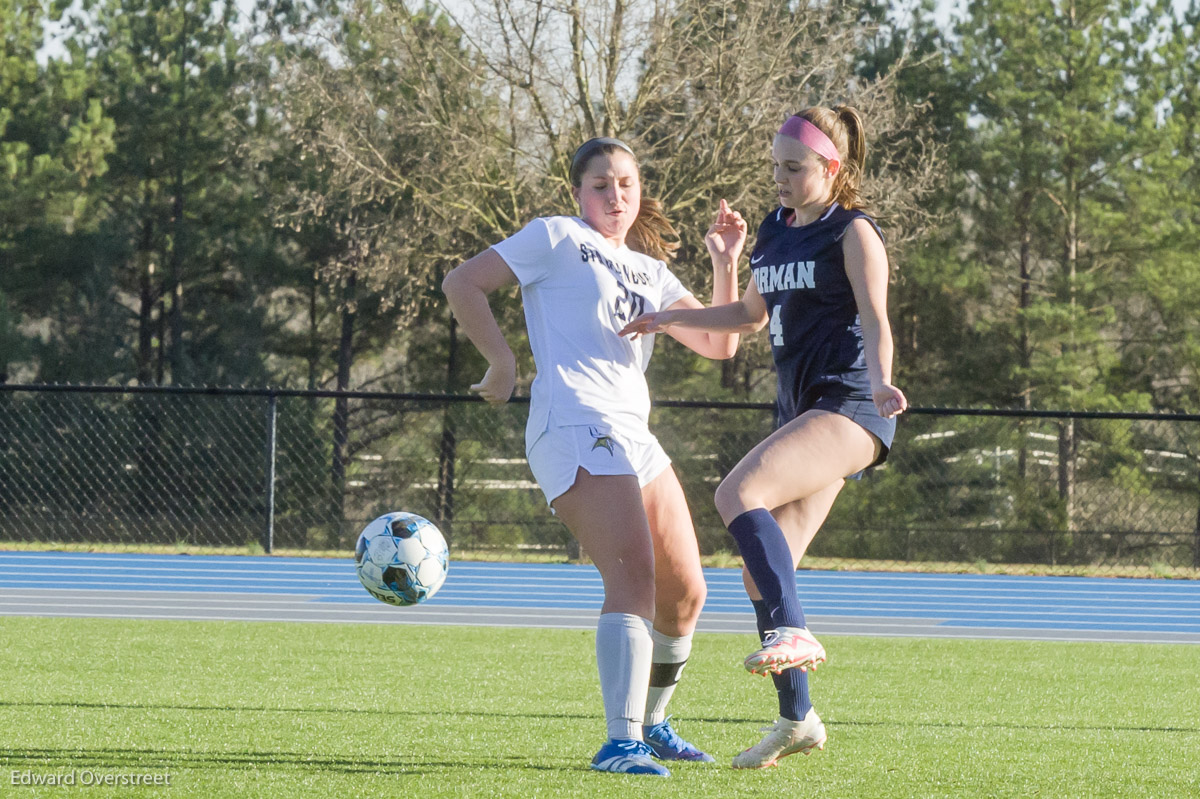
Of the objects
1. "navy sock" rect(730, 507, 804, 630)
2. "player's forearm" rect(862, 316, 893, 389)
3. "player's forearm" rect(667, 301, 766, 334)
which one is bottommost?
"navy sock" rect(730, 507, 804, 630)

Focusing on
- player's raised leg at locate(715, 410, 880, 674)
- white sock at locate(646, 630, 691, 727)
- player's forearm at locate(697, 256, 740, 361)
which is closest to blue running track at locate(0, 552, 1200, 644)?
player's forearm at locate(697, 256, 740, 361)

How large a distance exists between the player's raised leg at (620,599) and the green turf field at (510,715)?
14 cm

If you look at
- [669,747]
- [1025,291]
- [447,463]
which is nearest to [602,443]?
[669,747]

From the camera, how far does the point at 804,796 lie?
321 centimetres

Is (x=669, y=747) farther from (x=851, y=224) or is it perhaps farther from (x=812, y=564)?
(x=812, y=564)

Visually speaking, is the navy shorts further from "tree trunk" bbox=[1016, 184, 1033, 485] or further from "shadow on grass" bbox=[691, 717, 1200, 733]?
"tree trunk" bbox=[1016, 184, 1033, 485]

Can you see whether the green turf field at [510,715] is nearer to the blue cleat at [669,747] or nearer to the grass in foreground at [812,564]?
the blue cleat at [669,747]

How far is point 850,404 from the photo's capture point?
12.2 ft

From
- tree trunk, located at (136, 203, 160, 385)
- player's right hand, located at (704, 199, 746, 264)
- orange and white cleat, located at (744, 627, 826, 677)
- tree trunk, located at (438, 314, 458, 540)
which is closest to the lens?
orange and white cleat, located at (744, 627, 826, 677)

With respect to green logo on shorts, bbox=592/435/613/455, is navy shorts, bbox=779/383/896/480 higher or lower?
higher

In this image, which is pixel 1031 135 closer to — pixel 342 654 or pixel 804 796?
pixel 342 654

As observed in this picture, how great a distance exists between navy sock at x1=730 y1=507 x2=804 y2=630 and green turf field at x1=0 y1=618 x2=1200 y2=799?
427mm

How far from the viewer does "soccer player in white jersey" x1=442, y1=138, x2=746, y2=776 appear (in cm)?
351

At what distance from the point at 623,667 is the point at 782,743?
51cm
